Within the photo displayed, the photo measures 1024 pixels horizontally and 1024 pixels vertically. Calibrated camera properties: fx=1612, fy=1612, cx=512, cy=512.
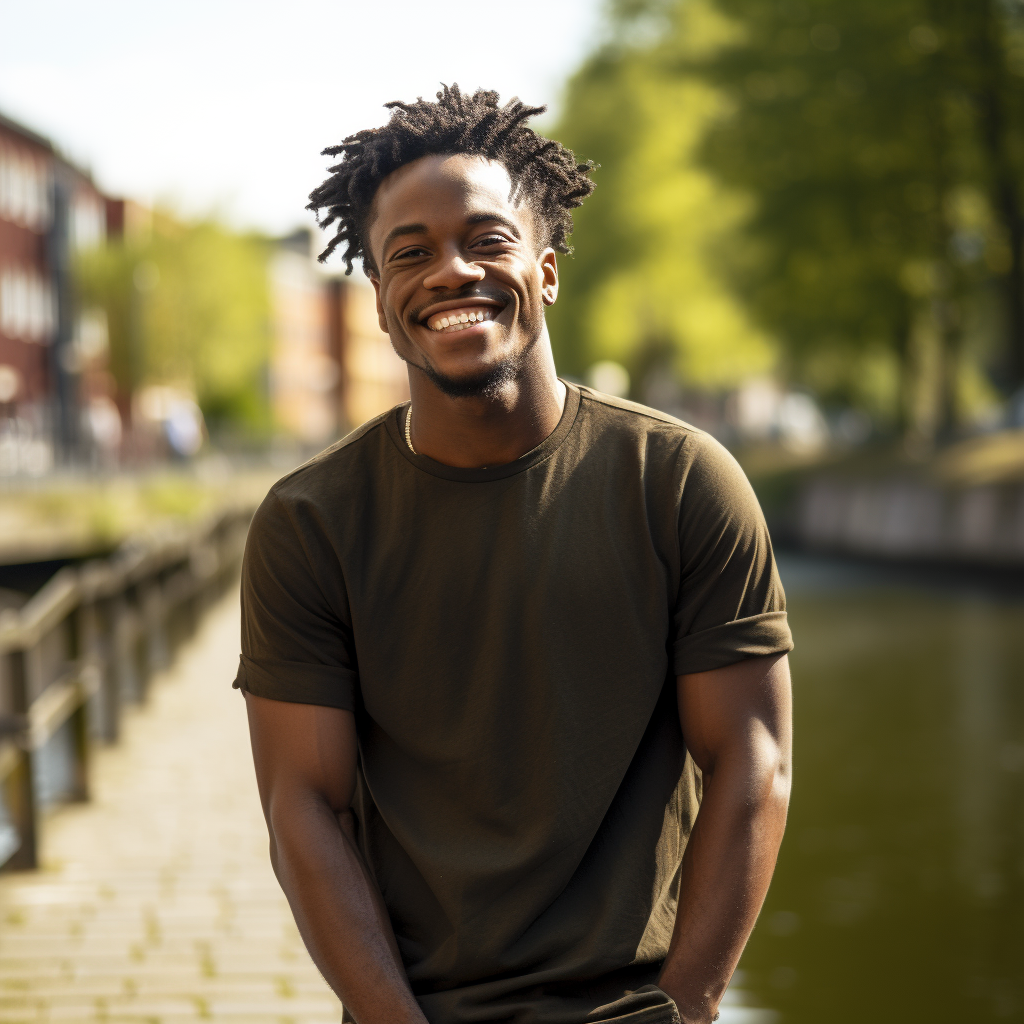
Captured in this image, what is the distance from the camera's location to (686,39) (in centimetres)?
3750

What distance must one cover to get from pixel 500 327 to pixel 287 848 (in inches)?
29.0

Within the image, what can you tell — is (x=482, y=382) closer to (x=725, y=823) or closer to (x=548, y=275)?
(x=548, y=275)

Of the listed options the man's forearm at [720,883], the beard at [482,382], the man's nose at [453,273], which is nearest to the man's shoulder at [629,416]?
the beard at [482,382]

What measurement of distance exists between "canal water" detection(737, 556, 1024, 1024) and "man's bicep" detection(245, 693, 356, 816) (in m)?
4.28

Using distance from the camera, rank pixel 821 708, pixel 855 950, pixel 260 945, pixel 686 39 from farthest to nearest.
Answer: pixel 686 39
pixel 821 708
pixel 855 950
pixel 260 945

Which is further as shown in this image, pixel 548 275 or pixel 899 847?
pixel 899 847

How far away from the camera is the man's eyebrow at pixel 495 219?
84.0 inches

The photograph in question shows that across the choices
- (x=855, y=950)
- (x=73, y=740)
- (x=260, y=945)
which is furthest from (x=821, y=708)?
(x=260, y=945)

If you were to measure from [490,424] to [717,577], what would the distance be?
1.17 ft

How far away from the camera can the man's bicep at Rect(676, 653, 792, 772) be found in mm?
2043

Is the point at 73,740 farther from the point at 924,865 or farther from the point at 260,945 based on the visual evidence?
the point at 924,865

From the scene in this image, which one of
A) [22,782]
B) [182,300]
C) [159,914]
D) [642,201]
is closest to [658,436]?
[159,914]

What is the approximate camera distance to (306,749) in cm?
210

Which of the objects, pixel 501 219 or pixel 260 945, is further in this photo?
pixel 260 945
